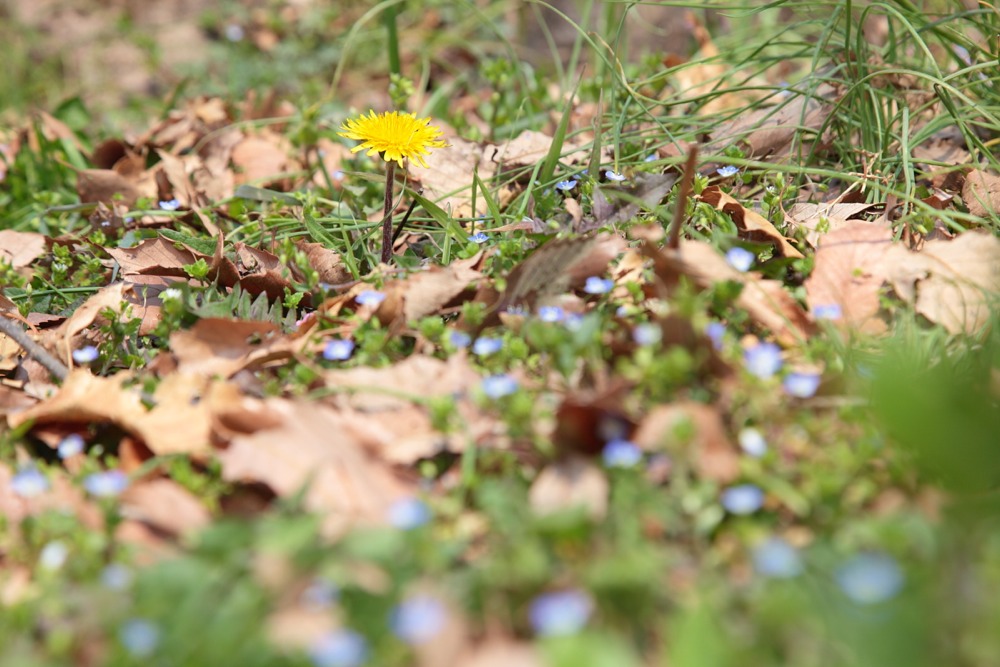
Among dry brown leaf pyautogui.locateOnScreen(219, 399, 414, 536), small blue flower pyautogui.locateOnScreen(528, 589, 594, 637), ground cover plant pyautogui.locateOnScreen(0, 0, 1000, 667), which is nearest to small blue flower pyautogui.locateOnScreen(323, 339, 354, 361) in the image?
ground cover plant pyautogui.locateOnScreen(0, 0, 1000, 667)

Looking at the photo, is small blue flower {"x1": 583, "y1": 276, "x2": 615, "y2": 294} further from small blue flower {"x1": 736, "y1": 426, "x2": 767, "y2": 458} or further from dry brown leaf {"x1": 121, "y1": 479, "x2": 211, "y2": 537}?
dry brown leaf {"x1": 121, "y1": 479, "x2": 211, "y2": 537}

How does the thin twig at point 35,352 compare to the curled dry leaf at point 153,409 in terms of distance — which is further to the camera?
the thin twig at point 35,352

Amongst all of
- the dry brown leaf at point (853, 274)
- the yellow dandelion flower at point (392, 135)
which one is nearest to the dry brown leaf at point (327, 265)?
the yellow dandelion flower at point (392, 135)

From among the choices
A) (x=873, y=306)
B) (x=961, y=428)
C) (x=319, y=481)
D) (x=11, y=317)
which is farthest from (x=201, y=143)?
(x=961, y=428)

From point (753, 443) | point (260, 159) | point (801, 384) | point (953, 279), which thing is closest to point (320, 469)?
point (753, 443)

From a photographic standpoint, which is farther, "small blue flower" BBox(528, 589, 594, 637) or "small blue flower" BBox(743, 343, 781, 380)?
"small blue flower" BBox(743, 343, 781, 380)

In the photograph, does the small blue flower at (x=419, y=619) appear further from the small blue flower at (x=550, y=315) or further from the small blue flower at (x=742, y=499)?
the small blue flower at (x=550, y=315)

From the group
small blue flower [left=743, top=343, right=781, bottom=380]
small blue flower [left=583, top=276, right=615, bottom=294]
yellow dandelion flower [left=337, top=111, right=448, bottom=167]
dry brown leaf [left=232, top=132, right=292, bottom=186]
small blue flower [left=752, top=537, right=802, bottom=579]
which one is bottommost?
dry brown leaf [left=232, top=132, right=292, bottom=186]
